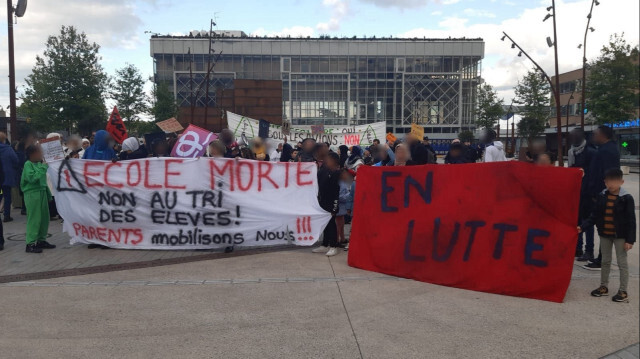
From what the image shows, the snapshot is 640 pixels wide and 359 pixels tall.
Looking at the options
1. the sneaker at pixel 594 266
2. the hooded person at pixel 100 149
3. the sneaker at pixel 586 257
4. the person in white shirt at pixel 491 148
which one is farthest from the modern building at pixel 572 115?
the hooded person at pixel 100 149

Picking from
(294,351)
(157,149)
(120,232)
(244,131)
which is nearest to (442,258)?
(294,351)

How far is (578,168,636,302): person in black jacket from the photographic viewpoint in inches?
190

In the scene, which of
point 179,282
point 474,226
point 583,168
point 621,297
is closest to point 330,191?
point 474,226

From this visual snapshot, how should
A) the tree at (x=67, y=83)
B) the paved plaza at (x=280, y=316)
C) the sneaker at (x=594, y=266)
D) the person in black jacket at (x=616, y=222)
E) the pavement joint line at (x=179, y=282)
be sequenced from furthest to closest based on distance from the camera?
the tree at (x=67, y=83) < the sneaker at (x=594, y=266) < the pavement joint line at (x=179, y=282) < the person in black jacket at (x=616, y=222) < the paved plaza at (x=280, y=316)

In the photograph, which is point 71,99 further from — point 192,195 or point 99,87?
point 192,195

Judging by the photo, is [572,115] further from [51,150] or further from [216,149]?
[51,150]

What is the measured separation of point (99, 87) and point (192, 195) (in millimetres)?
27445

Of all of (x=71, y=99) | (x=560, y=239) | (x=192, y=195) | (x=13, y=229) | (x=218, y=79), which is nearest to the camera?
(x=560, y=239)

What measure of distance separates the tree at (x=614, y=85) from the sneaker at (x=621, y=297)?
3044 centimetres

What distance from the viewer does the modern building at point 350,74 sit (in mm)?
63062

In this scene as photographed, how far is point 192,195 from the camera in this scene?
712 centimetres

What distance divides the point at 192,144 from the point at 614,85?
3161 centimetres

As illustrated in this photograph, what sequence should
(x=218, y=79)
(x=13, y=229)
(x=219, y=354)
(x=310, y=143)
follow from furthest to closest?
(x=218, y=79)
(x=310, y=143)
(x=13, y=229)
(x=219, y=354)

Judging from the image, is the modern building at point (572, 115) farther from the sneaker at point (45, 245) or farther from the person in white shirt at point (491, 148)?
the sneaker at point (45, 245)
